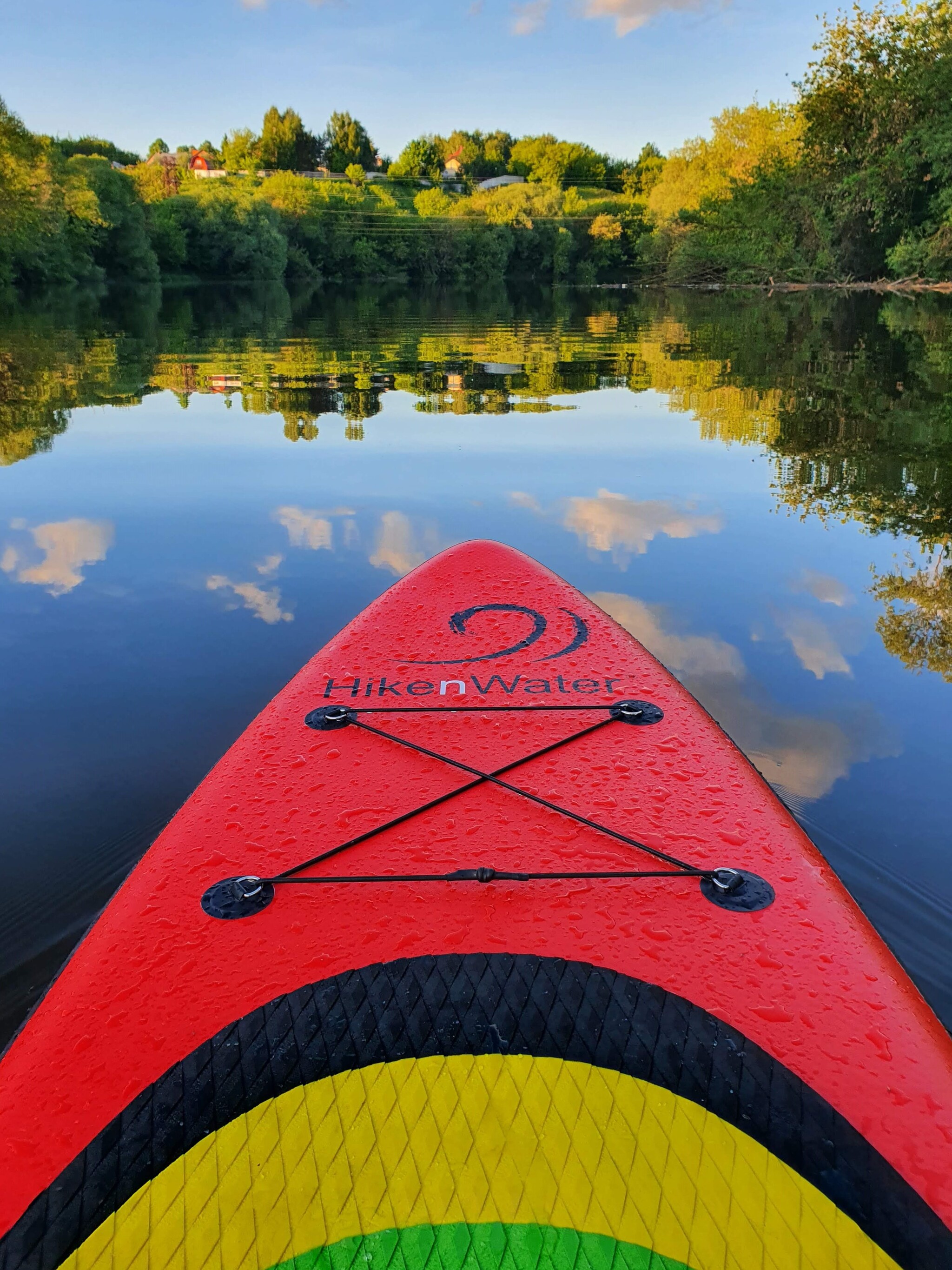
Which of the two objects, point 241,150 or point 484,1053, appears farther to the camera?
point 241,150

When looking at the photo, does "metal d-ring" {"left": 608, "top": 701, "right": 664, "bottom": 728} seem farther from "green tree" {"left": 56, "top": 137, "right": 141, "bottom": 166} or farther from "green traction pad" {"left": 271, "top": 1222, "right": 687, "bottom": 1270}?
"green tree" {"left": 56, "top": 137, "right": 141, "bottom": 166}

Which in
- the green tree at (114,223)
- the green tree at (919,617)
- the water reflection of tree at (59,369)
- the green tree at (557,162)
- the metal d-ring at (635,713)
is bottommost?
the green tree at (919,617)

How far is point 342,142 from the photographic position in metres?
101

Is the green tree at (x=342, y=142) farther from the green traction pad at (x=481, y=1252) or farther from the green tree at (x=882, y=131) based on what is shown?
the green traction pad at (x=481, y=1252)

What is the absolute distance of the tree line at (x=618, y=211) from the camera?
3238cm

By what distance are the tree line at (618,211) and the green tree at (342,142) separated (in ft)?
101

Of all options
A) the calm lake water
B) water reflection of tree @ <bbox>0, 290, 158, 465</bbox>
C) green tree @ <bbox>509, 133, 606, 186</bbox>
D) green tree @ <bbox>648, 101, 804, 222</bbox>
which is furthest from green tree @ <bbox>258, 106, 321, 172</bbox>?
the calm lake water

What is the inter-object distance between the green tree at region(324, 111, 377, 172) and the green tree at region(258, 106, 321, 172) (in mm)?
4359

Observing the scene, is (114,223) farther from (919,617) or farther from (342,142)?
(342,142)

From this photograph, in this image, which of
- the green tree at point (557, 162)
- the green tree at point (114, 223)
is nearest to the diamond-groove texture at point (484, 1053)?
the green tree at point (114, 223)

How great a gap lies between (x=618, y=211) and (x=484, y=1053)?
70168 mm

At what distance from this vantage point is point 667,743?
2.76 meters

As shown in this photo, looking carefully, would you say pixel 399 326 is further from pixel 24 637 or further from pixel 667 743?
pixel 667 743

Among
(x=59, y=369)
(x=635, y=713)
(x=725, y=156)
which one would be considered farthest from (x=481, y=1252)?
(x=725, y=156)
